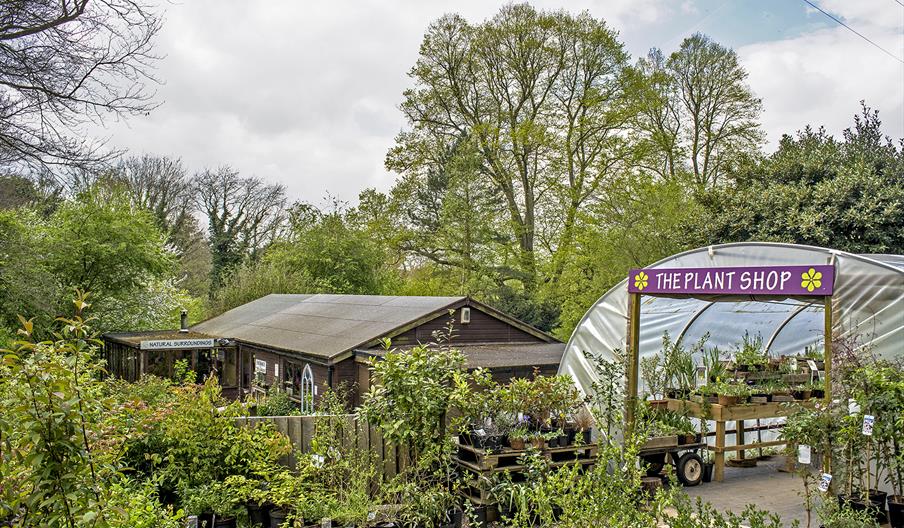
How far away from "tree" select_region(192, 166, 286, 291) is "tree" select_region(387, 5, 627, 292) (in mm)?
10473

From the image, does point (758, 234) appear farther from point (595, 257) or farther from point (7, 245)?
point (7, 245)

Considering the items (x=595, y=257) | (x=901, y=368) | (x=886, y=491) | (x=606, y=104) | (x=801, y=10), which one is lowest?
(x=886, y=491)

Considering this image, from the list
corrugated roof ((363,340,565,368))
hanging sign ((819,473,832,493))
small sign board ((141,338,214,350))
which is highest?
small sign board ((141,338,214,350))

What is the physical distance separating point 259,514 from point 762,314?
7.80m

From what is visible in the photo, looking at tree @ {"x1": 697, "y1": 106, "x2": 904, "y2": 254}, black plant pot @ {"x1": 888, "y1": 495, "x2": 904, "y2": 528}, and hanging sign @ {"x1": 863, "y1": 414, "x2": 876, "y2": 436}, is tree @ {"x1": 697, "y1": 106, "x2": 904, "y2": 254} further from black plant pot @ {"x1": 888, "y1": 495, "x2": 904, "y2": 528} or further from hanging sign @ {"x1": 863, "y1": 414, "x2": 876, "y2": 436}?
hanging sign @ {"x1": 863, "y1": 414, "x2": 876, "y2": 436}

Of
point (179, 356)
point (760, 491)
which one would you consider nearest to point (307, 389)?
point (179, 356)

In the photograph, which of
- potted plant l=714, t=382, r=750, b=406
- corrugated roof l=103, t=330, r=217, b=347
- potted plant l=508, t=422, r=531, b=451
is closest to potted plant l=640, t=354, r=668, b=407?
potted plant l=714, t=382, r=750, b=406

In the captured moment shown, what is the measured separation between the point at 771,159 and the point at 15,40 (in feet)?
54.3

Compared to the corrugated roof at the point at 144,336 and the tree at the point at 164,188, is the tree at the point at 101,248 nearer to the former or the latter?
the corrugated roof at the point at 144,336

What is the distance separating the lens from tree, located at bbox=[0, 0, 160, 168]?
1091 cm

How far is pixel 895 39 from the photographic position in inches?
415

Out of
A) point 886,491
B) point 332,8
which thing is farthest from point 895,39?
point 332,8

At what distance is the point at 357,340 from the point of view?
516 inches

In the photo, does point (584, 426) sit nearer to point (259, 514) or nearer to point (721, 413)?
point (721, 413)
